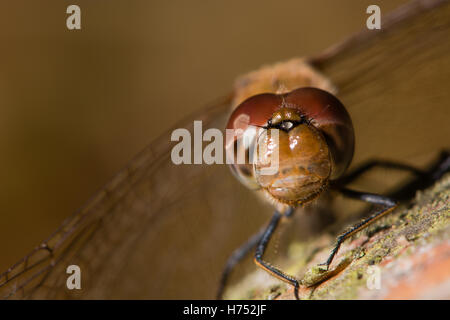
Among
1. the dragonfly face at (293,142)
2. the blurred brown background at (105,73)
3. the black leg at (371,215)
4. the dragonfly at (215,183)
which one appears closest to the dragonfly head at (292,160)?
the dragonfly face at (293,142)

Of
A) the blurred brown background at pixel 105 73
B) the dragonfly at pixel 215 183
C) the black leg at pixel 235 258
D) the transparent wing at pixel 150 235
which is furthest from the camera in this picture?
the blurred brown background at pixel 105 73

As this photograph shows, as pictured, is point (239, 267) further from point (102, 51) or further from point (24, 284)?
point (102, 51)

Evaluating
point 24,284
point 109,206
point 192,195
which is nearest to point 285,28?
point 192,195

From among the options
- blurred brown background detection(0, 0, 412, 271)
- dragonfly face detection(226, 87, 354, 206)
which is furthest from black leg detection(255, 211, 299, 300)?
blurred brown background detection(0, 0, 412, 271)

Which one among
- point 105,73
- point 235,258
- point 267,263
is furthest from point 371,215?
point 105,73

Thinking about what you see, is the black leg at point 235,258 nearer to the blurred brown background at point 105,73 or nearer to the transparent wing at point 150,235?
the transparent wing at point 150,235
